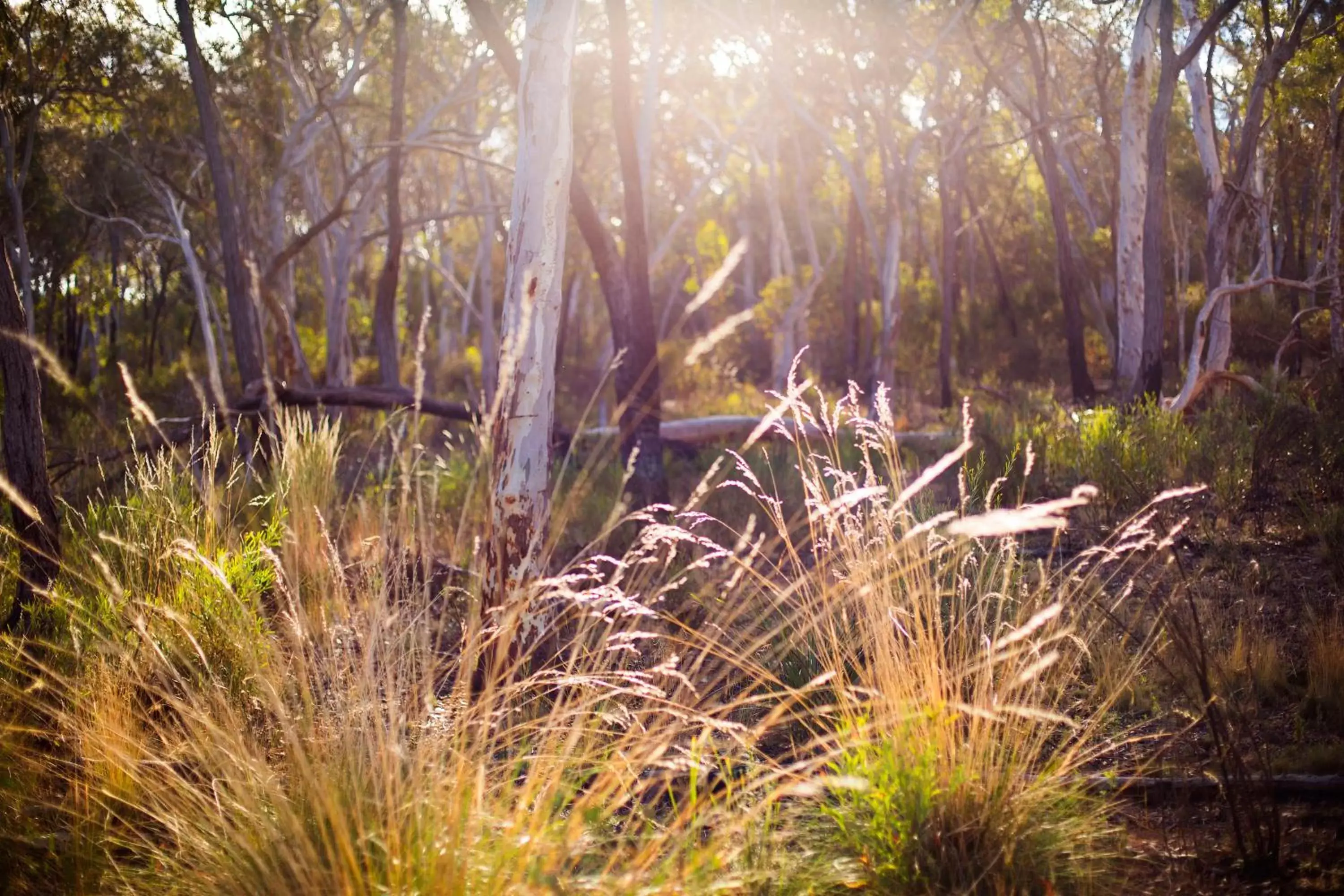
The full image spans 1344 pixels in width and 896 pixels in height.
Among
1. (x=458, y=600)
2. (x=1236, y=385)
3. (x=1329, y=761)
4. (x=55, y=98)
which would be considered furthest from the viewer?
(x=55, y=98)

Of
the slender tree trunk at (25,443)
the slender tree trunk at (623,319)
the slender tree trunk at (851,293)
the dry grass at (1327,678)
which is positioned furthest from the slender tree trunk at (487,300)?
the dry grass at (1327,678)

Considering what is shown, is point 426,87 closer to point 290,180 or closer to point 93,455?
point 290,180

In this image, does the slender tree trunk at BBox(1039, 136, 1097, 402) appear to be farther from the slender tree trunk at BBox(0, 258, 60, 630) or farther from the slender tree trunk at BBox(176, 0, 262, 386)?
the slender tree trunk at BBox(0, 258, 60, 630)

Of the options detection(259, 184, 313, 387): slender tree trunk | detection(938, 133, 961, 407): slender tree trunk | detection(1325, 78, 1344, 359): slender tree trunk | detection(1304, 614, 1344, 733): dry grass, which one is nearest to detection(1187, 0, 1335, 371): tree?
detection(1325, 78, 1344, 359): slender tree trunk

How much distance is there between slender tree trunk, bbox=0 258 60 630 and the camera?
4.58 m

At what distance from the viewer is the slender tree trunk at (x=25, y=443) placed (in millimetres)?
Answer: 4582

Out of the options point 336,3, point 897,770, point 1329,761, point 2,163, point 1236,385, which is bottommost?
point 1329,761

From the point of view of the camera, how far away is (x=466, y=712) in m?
2.55

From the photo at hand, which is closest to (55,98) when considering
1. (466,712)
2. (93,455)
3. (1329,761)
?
(93,455)

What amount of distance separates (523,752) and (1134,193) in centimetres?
1184

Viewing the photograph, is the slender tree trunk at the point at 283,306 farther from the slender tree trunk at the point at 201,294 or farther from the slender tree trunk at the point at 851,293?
the slender tree trunk at the point at 851,293

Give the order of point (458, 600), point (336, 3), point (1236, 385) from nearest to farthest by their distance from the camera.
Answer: point (458, 600), point (1236, 385), point (336, 3)

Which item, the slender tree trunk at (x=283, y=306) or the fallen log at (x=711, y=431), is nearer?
the fallen log at (x=711, y=431)

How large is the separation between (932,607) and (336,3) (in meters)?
15.6
